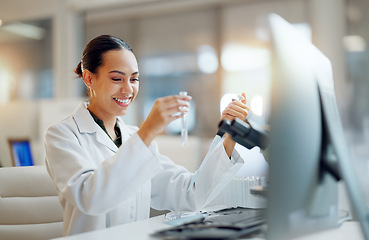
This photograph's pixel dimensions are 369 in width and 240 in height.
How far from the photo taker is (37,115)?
413cm

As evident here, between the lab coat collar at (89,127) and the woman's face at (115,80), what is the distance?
7cm

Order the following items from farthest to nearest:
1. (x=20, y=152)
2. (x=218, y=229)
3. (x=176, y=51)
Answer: (x=176, y=51), (x=20, y=152), (x=218, y=229)

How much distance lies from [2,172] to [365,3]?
3282 mm

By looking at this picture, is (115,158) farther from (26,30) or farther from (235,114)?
(26,30)

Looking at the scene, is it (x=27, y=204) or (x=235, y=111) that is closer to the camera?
(x=235, y=111)

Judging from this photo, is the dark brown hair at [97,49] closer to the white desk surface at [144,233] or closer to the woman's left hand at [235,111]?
the woman's left hand at [235,111]

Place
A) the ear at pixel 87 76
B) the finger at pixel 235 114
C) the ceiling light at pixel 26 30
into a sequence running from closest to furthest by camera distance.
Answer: the finger at pixel 235 114
the ear at pixel 87 76
the ceiling light at pixel 26 30

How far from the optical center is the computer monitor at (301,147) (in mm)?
618

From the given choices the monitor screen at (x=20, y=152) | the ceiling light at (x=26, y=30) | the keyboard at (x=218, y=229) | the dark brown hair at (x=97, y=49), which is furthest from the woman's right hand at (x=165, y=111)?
the ceiling light at (x=26, y=30)

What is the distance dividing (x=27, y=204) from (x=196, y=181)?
2.11ft

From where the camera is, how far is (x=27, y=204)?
142 cm

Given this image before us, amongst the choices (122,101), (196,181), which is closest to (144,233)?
(196,181)

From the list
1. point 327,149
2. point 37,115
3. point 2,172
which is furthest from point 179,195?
point 37,115

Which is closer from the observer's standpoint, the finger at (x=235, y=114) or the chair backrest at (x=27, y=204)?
the finger at (x=235, y=114)
